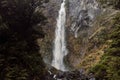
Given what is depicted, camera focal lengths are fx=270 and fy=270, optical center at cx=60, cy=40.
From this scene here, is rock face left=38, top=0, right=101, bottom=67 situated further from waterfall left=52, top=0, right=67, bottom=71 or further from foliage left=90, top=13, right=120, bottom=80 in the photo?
foliage left=90, top=13, right=120, bottom=80

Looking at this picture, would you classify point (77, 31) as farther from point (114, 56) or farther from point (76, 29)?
point (114, 56)

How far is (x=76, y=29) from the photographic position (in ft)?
144

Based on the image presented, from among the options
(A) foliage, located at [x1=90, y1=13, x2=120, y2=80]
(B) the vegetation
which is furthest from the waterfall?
(A) foliage, located at [x1=90, y1=13, x2=120, y2=80]

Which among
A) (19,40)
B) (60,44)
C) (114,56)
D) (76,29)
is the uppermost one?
(19,40)

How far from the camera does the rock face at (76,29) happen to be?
135 ft

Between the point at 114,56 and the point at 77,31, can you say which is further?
the point at 77,31

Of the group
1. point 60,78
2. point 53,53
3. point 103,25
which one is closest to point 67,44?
point 53,53

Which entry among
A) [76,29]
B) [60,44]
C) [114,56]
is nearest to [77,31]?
[76,29]

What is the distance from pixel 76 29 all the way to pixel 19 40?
996 inches

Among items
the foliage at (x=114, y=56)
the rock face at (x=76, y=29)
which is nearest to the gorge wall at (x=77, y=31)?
the rock face at (x=76, y=29)

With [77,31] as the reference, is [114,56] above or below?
above

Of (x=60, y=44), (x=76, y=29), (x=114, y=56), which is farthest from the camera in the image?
(x=60, y=44)

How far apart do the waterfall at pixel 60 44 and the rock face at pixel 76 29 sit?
68cm

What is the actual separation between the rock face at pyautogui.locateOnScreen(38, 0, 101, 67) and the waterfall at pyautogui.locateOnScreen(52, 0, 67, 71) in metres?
0.68
